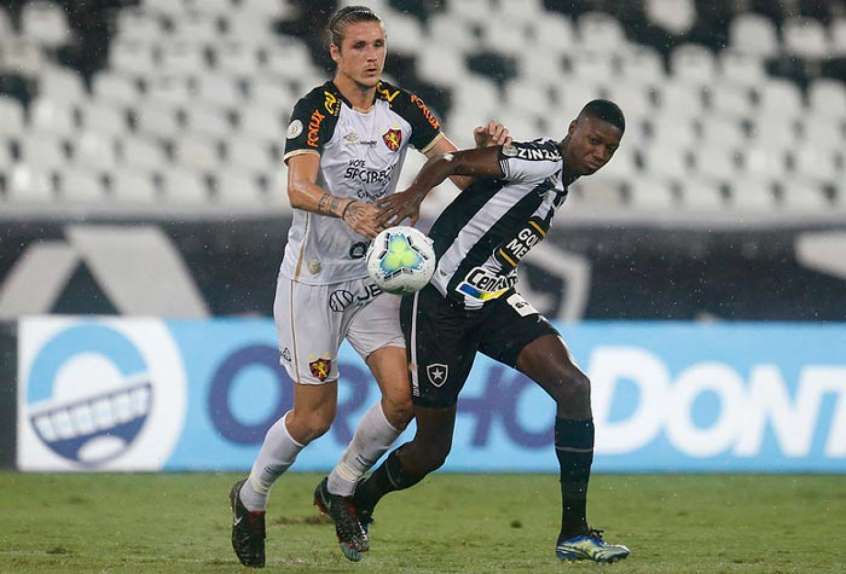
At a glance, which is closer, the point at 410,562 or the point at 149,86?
the point at 410,562

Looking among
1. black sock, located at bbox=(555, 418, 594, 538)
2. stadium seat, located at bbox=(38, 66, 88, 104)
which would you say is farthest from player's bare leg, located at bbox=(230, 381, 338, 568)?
stadium seat, located at bbox=(38, 66, 88, 104)

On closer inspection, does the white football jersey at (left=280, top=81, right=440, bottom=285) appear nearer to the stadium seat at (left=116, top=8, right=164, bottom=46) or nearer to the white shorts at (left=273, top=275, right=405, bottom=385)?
the white shorts at (left=273, top=275, right=405, bottom=385)

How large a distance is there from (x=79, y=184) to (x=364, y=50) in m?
6.65

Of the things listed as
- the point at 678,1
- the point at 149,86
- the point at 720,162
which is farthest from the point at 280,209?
the point at 678,1

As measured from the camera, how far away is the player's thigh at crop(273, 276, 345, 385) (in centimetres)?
609

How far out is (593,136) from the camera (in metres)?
5.96

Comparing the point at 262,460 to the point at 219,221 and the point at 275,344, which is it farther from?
the point at 219,221

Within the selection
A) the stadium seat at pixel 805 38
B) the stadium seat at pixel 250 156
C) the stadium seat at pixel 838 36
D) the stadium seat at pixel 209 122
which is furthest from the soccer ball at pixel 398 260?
the stadium seat at pixel 838 36

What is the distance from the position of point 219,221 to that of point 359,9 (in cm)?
489

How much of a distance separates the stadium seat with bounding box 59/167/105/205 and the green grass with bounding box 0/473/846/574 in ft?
10.3

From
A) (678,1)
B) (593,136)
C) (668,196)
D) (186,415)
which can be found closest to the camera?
(593,136)

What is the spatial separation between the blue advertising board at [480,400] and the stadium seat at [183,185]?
8.24ft

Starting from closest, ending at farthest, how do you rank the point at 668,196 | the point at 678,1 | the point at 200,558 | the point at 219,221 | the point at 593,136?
1. the point at 593,136
2. the point at 200,558
3. the point at 219,221
4. the point at 668,196
5. the point at 678,1

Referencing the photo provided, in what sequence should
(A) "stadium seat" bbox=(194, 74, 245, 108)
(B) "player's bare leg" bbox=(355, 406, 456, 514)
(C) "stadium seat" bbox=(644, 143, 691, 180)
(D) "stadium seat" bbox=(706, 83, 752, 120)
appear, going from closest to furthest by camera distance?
(B) "player's bare leg" bbox=(355, 406, 456, 514)
(C) "stadium seat" bbox=(644, 143, 691, 180)
(A) "stadium seat" bbox=(194, 74, 245, 108)
(D) "stadium seat" bbox=(706, 83, 752, 120)
